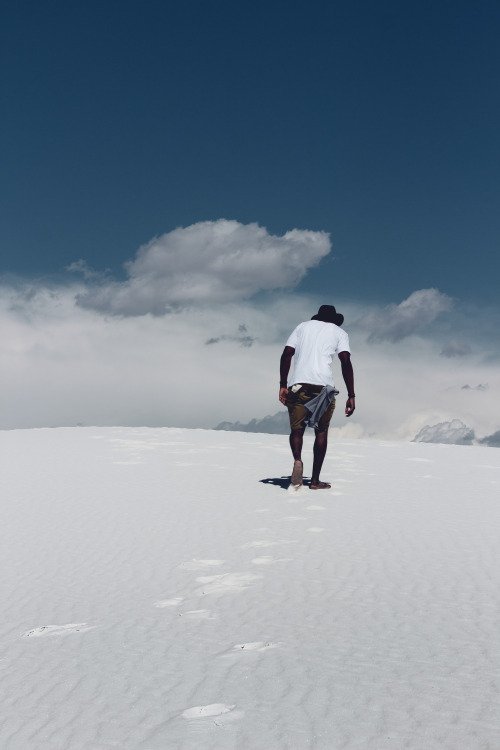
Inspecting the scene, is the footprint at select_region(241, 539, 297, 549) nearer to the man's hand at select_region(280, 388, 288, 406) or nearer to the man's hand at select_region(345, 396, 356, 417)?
the man's hand at select_region(280, 388, 288, 406)

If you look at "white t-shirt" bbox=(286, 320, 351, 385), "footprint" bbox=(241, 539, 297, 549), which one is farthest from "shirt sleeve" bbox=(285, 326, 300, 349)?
"footprint" bbox=(241, 539, 297, 549)

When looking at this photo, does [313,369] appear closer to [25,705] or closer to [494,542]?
[494,542]

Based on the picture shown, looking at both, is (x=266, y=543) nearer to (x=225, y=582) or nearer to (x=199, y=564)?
(x=199, y=564)

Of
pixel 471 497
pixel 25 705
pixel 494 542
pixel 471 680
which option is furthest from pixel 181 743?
pixel 471 497

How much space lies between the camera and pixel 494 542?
5.64m

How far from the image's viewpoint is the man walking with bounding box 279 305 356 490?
26.3 ft

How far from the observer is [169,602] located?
14.0ft

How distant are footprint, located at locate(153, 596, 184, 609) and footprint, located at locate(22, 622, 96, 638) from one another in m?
0.45

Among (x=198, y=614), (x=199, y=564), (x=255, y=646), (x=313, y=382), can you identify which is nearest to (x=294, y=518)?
(x=199, y=564)

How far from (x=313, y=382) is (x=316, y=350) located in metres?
0.39

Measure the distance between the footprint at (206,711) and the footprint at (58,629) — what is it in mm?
1315

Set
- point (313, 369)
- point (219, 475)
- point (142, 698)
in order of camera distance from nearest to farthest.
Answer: point (142, 698), point (313, 369), point (219, 475)

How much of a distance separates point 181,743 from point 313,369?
19.0 feet

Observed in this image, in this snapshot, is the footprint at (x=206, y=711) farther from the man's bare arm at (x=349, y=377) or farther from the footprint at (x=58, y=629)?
the man's bare arm at (x=349, y=377)
